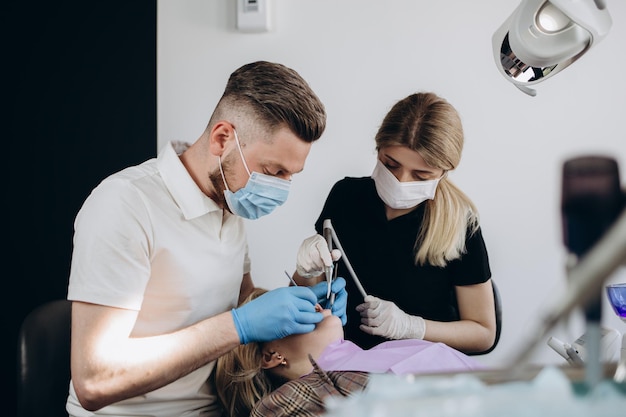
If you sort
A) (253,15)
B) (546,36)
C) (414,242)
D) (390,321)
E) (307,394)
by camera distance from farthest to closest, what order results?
(253,15)
(414,242)
(390,321)
(307,394)
(546,36)

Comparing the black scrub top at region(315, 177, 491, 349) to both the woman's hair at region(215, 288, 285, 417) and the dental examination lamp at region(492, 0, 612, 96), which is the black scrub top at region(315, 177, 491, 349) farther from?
the dental examination lamp at region(492, 0, 612, 96)

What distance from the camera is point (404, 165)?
1743 millimetres

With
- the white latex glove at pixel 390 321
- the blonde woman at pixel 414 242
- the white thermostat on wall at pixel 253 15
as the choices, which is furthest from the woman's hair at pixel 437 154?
the white thermostat on wall at pixel 253 15

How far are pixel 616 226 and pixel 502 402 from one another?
0.17m

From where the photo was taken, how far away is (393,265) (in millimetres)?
1877

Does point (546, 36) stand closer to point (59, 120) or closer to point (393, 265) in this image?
point (393, 265)

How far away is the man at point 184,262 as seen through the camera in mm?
1200

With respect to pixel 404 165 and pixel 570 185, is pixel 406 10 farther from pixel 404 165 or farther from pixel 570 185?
pixel 570 185

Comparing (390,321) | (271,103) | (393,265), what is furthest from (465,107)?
(271,103)

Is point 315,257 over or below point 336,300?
over

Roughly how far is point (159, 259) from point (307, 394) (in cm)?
45

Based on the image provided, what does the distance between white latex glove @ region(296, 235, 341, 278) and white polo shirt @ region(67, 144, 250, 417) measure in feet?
0.68

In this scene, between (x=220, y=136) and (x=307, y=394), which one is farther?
(x=220, y=136)

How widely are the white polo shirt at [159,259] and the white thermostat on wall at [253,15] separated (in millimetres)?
907
